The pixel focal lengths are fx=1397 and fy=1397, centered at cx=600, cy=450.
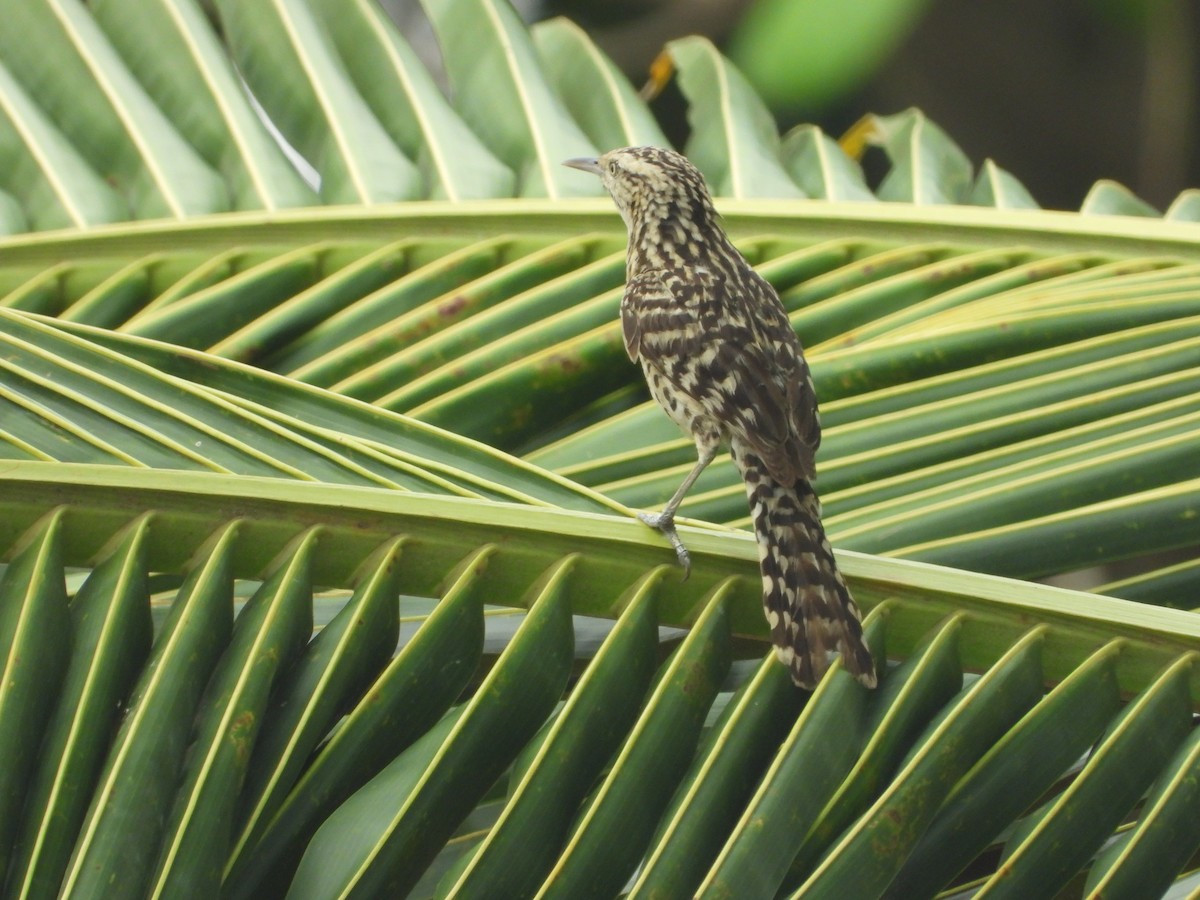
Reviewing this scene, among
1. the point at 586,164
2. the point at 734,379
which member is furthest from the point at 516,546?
the point at 586,164

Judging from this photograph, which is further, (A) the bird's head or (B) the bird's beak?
(B) the bird's beak

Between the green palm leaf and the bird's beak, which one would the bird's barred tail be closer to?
the green palm leaf

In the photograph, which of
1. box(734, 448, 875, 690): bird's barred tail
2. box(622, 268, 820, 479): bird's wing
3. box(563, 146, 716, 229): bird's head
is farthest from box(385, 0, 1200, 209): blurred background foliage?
box(734, 448, 875, 690): bird's barred tail

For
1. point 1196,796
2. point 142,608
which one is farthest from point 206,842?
point 1196,796

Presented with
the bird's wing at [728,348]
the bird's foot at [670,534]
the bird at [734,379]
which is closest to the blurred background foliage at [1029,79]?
the bird at [734,379]

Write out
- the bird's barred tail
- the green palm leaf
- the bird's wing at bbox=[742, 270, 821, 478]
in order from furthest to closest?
the bird's wing at bbox=[742, 270, 821, 478] < the bird's barred tail < the green palm leaf

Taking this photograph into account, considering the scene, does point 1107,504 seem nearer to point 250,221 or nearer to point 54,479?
point 54,479

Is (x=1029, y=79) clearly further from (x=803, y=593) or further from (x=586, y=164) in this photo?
(x=803, y=593)
